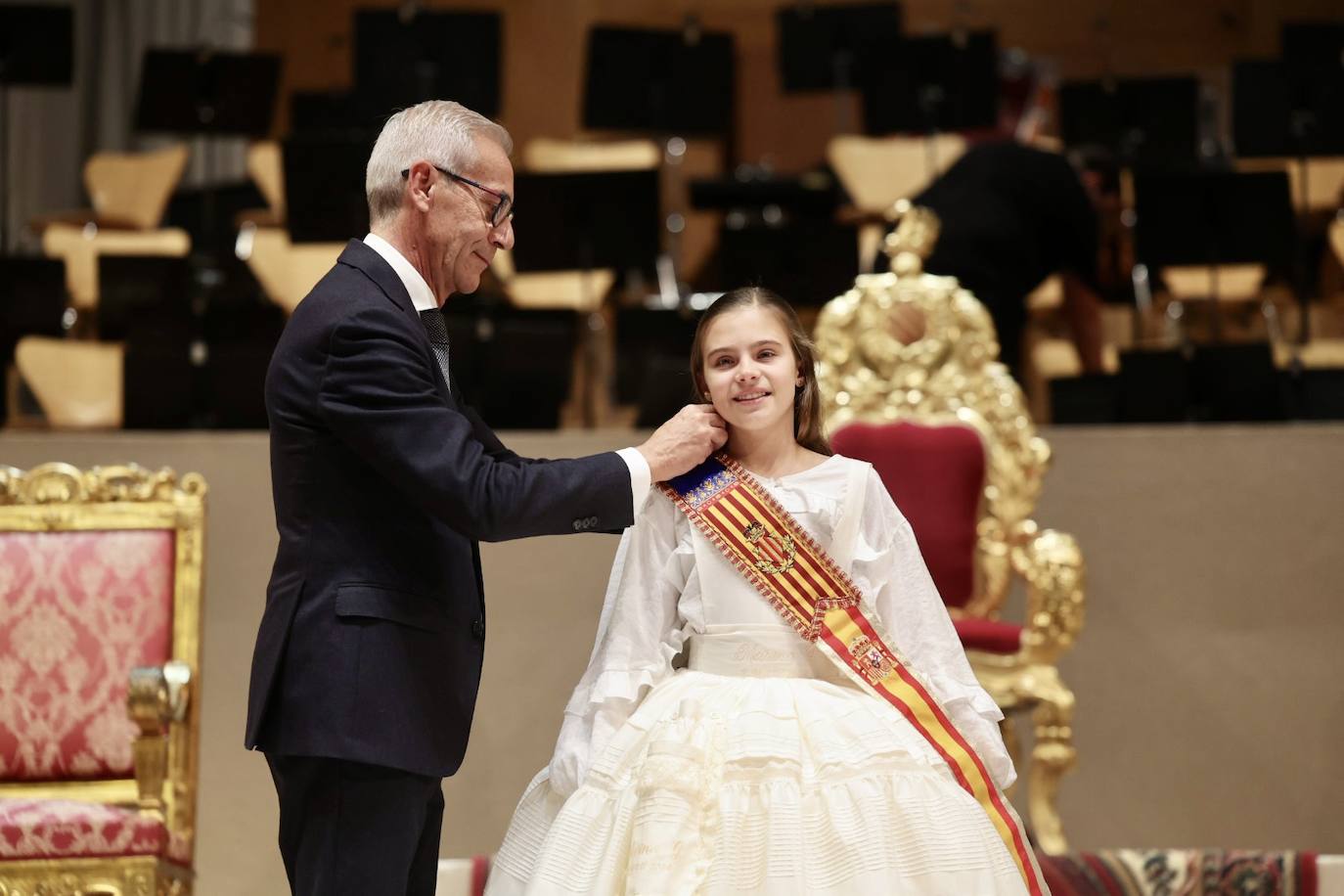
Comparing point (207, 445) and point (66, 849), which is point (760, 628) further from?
point (207, 445)

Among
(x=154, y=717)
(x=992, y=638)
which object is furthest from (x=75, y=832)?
(x=992, y=638)

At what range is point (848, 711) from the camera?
7.01ft

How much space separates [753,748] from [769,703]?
0.34ft

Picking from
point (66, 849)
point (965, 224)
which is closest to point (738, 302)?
point (66, 849)

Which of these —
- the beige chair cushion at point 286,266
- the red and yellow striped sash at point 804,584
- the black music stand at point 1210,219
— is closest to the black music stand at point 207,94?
the beige chair cushion at point 286,266

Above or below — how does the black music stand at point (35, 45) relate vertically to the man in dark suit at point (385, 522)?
above

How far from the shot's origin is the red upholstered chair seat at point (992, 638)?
3.28m

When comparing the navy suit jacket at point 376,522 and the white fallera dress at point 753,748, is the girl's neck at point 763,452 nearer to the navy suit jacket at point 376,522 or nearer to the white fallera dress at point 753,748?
the white fallera dress at point 753,748

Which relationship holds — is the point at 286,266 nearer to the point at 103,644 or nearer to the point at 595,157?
the point at 595,157

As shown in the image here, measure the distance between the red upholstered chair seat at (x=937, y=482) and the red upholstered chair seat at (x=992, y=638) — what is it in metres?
0.16

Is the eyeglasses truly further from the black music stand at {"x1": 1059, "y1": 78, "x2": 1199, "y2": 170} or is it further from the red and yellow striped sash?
the black music stand at {"x1": 1059, "y1": 78, "x2": 1199, "y2": 170}

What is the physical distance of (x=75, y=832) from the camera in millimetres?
2666

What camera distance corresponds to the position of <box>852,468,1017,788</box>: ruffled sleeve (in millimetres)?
2225

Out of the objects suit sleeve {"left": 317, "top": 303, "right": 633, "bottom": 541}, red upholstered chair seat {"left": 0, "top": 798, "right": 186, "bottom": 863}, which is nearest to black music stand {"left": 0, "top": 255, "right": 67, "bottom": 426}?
red upholstered chair seat {"left": 0, "top": 798, "right": 186, "bottom": 863}
